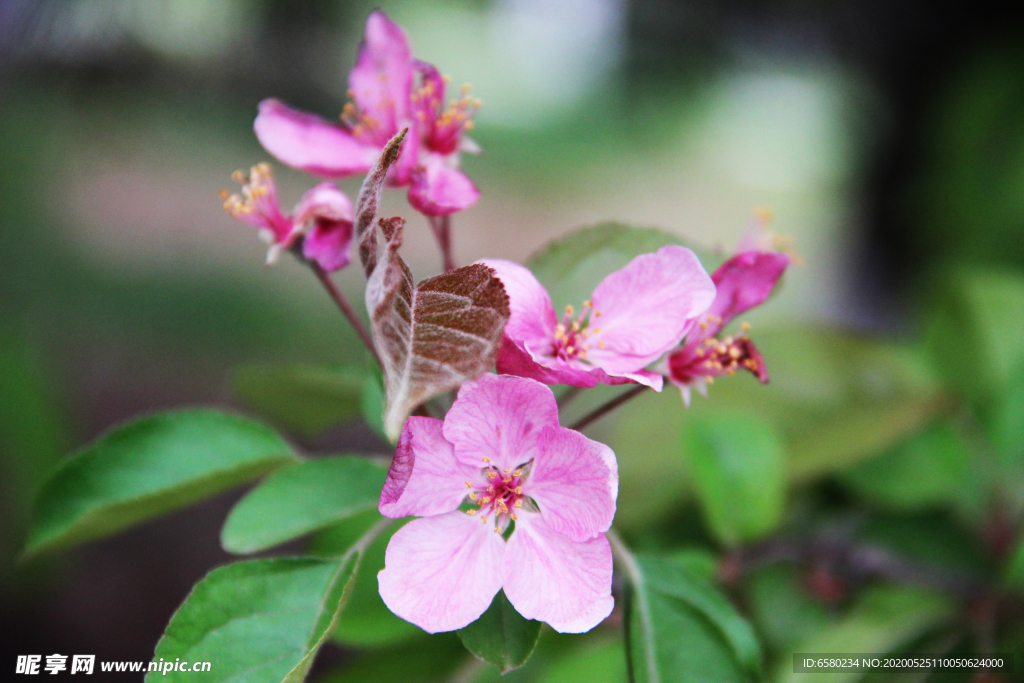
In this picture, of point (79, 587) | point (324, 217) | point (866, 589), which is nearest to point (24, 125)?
point (79, 587)

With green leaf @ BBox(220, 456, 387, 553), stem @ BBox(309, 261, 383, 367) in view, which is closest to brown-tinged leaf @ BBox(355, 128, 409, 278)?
stem @ BBox(309, 261, 383, 367)

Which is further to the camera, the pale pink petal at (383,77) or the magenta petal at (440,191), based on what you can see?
the pale pink petal at (383,77)

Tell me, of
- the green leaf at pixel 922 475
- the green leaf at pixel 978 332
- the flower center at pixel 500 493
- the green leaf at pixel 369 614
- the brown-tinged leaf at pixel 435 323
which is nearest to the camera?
the brown-tinged leaf at pixel 435 323

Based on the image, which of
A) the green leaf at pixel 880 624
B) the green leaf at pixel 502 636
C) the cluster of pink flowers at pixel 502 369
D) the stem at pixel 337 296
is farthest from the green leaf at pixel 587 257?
the green leaf at pixel 880 624

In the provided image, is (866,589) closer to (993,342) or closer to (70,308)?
(993,342)

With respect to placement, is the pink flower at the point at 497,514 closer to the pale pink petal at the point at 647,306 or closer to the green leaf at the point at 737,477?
the pale pink petal at the point at 647,306

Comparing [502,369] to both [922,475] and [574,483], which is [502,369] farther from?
[922,475]
